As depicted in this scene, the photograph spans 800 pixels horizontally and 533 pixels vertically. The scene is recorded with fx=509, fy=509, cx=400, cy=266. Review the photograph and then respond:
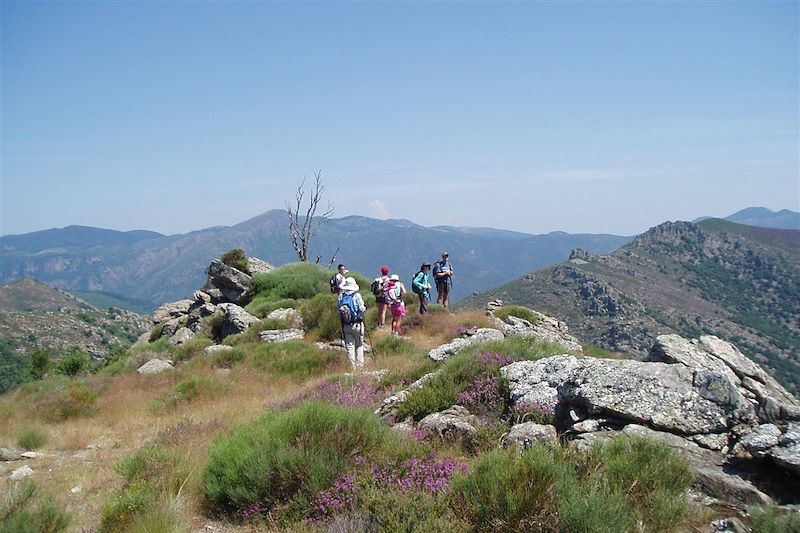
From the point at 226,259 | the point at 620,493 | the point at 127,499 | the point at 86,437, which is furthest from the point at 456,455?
the point at 226,259

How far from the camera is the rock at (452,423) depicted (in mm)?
6719

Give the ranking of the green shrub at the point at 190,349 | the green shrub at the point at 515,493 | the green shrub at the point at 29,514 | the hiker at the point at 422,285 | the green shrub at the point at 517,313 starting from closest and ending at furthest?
the green shrub at the point at 515,493, the green shrub at the point at 29,514, the green shrub at the point at 190,349, the hiker at the point at 422,285, the green shrub at the point at 517,313

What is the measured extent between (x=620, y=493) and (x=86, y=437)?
33.8 feet

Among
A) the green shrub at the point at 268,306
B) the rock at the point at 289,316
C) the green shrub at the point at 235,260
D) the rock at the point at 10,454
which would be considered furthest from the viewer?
the green shrub at the point at 235,260

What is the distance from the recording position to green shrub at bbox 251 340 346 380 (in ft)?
47.7

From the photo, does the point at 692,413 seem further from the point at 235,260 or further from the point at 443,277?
the point at 235,260

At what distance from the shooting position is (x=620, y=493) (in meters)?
4.28

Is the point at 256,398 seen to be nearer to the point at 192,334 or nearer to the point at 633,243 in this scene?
the point at 192,334

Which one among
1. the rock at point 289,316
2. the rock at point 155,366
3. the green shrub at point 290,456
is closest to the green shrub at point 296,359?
the rock at point 155,366

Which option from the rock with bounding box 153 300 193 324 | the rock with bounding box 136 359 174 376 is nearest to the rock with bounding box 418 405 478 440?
the rock with bounding box 136 359 174 376

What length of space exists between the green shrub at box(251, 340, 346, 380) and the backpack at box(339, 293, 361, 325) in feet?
5.18

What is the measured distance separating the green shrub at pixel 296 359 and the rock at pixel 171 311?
47.2 feet

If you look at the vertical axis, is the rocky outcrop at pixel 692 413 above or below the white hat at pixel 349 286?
below

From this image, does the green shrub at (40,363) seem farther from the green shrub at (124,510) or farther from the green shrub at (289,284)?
the green shrub at (124,510)
